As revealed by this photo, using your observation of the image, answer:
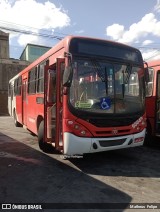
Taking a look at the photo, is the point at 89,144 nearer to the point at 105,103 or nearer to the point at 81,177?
the point at 81,177

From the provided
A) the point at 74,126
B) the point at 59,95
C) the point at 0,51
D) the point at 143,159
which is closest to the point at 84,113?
the point at 74,126

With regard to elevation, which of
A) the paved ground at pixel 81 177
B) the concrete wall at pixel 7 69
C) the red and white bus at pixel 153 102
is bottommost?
the paved ground at pixel 81 177

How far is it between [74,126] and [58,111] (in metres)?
0.65

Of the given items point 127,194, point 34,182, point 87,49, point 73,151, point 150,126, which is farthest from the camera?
point 150,126

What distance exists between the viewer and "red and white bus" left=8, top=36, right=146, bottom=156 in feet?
22.3

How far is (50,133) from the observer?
312 inches

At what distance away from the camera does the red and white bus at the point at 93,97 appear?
268 inches

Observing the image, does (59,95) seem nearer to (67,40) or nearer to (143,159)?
(67,40)

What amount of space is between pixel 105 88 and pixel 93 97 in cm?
42

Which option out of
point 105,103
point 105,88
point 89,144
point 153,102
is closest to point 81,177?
point 89,144

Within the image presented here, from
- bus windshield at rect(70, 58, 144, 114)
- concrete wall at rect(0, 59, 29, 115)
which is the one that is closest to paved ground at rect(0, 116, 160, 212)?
bus windshield at rect(70, 58, 144, 114)

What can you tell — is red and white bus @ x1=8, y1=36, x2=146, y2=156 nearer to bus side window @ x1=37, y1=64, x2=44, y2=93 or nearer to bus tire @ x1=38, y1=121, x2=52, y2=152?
bus tire @ x1=38, y1=121, x2=52, y2=152

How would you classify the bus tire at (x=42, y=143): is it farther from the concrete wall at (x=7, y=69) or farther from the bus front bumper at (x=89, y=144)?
the concrete wall at (x=7, y=69)

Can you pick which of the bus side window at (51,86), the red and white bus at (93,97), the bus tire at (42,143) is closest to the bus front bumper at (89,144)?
the red and white bus at (93,97)
